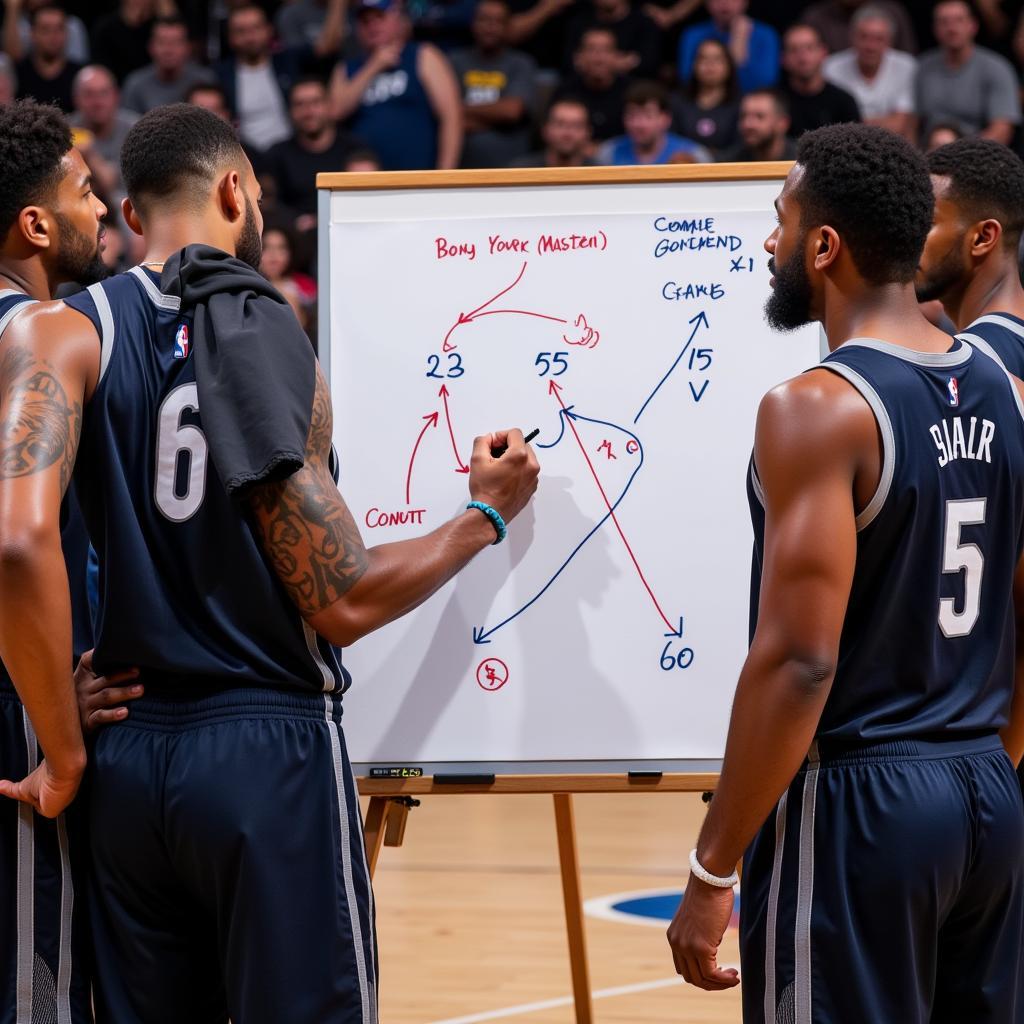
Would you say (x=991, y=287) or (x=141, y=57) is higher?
(x=141, y=57)

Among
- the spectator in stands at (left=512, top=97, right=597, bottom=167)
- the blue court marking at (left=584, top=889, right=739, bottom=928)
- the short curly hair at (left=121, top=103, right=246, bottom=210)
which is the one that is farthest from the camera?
the spectator in stands at (left=512, top=97, right=597, bottom=167)

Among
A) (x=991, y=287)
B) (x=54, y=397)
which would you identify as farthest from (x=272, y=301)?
(x=991, y=287)

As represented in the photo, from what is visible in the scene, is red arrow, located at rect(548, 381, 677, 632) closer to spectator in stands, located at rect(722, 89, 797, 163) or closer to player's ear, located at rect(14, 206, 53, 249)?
player's ear, located at rect(14, 206, 53, 249)

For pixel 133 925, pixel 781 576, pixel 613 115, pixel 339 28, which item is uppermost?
pixel 339 28

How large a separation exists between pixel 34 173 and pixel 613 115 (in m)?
6.56

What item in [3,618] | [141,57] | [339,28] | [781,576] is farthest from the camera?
[141,57]

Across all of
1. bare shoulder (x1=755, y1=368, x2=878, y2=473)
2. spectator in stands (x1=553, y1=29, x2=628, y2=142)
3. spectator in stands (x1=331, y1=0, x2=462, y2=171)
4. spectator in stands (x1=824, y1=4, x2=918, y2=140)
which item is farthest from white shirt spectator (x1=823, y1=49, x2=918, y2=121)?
bare shoulder (x1=755, y1=368, x2=878, y2=473)

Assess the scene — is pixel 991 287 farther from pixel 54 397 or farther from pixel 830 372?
pixel 54 397

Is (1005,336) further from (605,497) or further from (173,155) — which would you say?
(173,155)

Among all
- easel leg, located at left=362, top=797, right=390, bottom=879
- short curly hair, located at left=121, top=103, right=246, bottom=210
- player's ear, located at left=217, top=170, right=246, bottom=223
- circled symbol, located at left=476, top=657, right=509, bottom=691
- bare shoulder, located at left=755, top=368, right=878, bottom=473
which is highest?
short curly hair, located at left=121, top=103, right=246, bottom=210

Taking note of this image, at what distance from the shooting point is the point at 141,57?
1000cm

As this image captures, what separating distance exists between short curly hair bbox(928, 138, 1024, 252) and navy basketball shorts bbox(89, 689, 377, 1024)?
1.73 m

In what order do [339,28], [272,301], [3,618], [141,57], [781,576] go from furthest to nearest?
[141,57] < [339,28] < [272,301] < [3,618] < [781,576]

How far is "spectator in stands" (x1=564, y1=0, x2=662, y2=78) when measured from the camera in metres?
9.10
